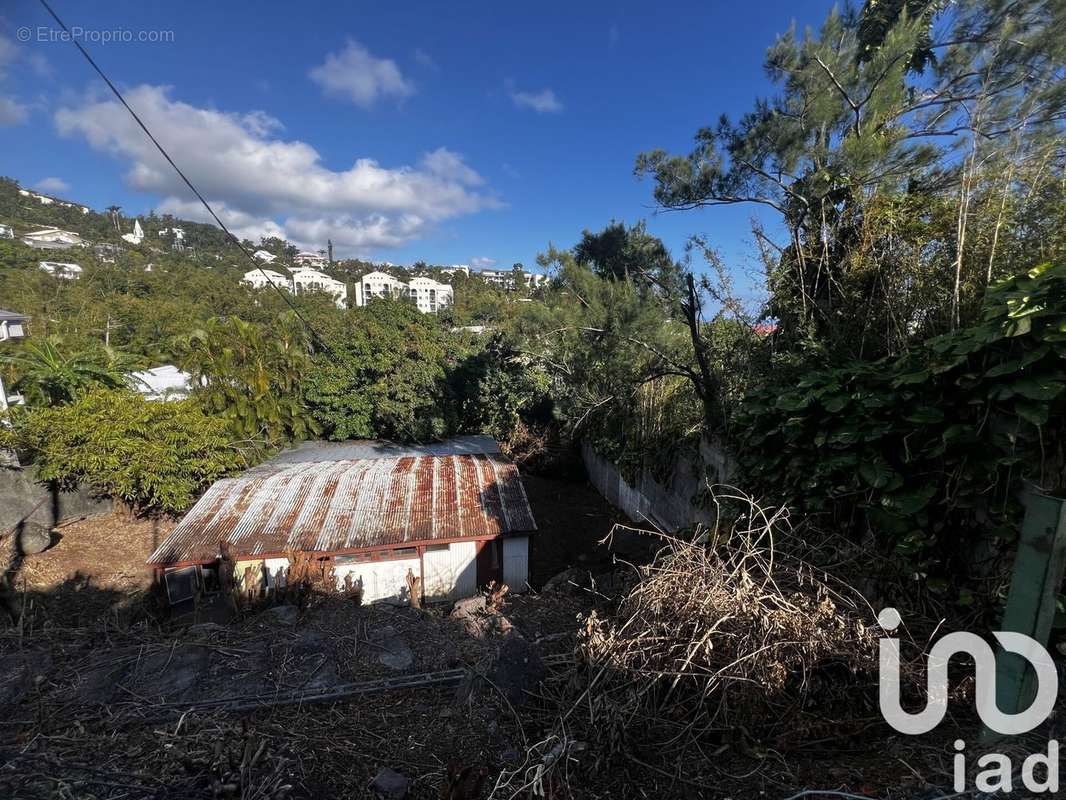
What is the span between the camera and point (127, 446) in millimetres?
7930

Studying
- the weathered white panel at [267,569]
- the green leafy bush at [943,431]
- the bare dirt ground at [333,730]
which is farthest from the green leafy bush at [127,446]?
the green leafy bush at [943,431]

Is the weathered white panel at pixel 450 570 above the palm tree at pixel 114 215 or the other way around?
the other way around

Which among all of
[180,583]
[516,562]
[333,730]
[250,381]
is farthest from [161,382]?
[333,730]

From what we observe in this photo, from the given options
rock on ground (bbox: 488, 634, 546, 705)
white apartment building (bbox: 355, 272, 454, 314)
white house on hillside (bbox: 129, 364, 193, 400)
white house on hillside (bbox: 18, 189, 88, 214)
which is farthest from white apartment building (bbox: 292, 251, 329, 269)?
rock on ground (bbox: 488, 634, 546, 705)

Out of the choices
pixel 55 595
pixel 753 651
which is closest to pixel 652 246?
pixel 753 651

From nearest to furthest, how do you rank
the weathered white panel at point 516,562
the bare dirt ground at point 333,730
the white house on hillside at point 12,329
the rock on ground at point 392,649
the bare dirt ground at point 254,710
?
1. the bare dirt ground at point 333,730
2. the bare dirt ground at point 254,710
3. the rock on ground at point 392,649
4. the weathered white panel at point 516,562
5. the white house on hillside at point 12,329

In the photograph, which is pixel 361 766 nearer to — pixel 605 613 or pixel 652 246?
pixel 605 613

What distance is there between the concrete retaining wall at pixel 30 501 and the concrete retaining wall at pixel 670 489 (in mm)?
11141

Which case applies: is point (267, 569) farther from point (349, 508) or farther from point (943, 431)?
point (943, 431)

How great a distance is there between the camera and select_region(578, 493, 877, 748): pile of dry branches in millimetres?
2027

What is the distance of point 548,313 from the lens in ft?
29.1

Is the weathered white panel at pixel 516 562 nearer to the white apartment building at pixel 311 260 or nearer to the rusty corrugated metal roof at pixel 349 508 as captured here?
the rusty corrugated metal roof at pixel 349 508

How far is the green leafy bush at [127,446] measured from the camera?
777 cm

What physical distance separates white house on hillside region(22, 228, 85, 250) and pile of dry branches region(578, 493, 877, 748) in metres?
58.7
